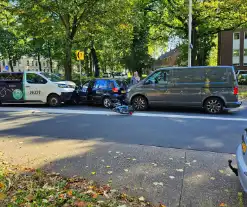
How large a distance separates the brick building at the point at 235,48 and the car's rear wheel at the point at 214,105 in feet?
107

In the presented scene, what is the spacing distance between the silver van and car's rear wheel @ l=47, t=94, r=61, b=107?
12.6 feet

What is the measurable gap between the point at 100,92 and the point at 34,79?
3.49 metres

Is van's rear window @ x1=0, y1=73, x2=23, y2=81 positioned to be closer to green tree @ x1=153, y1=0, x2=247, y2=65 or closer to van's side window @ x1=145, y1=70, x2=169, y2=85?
van's side window @ x1=145, y1=70, x2=169, y2=85

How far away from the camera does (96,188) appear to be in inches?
140

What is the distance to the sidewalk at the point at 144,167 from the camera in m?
3.40

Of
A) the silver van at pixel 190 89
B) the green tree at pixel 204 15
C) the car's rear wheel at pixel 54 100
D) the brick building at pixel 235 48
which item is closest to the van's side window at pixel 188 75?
the silver van at pixel 190 89

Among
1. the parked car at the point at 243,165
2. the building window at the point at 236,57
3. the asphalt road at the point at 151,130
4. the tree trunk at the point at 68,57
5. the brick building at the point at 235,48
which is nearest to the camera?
the parked car at the point at 243,165

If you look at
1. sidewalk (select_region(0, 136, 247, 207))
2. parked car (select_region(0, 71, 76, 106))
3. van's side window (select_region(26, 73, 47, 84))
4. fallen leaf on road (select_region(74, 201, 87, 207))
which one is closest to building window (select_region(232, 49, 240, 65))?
parked car (select_region(0, 71, 76, 106))

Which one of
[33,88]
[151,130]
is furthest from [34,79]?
[151,130]

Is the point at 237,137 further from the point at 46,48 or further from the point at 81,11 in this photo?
the point at 46,48

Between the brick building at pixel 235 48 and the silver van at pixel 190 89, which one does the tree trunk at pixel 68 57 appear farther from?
the brick building at pixel 235 48

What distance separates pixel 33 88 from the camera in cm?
1253

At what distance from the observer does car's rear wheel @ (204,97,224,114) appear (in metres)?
9.82

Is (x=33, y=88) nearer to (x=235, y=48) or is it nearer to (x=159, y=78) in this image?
(x=159, y=78)
